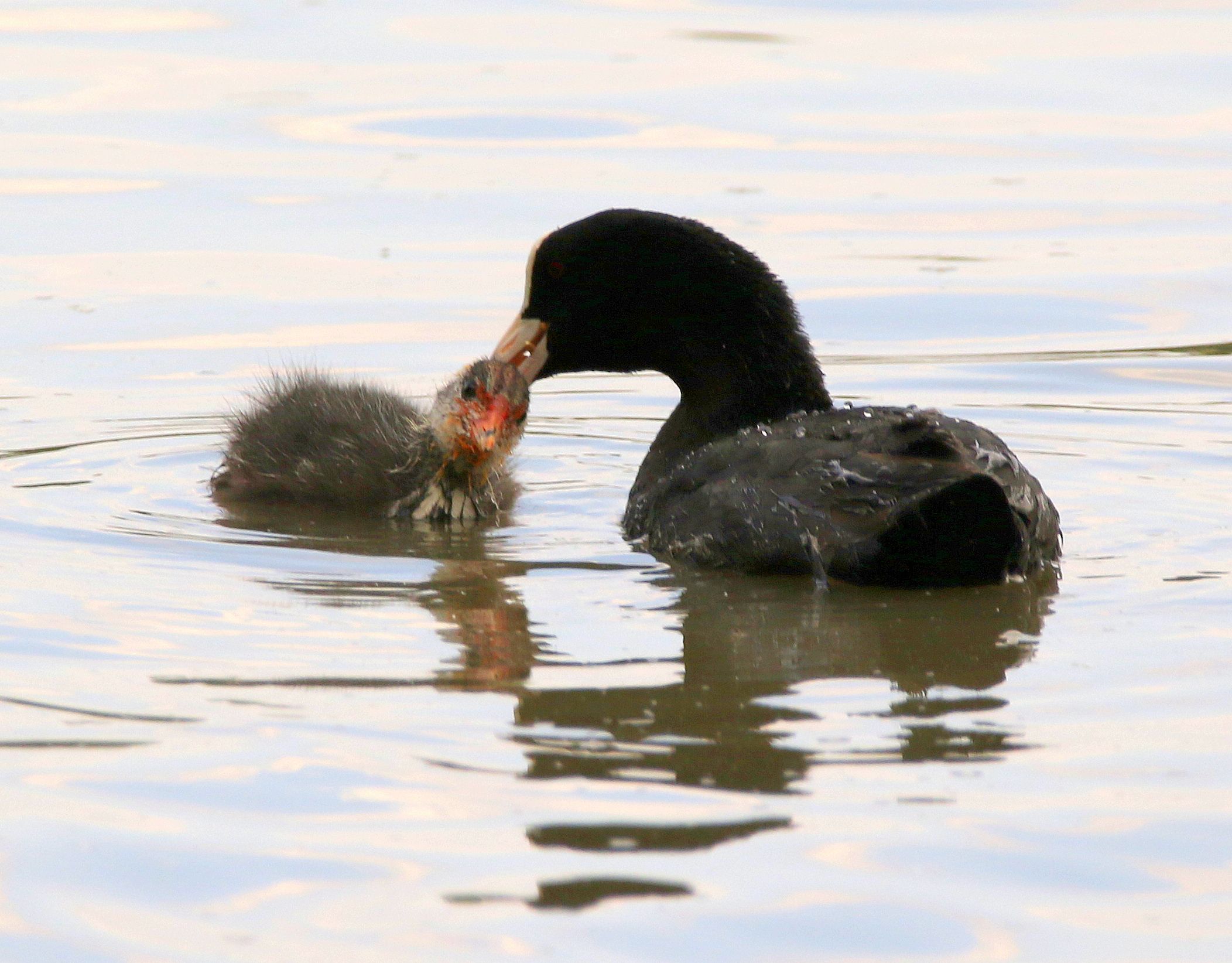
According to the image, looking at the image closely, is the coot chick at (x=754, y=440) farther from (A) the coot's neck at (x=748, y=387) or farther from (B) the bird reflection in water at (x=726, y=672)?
(B) the bird reflection in water at (x=726, y=672)

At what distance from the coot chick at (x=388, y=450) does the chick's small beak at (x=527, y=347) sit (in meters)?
0.11

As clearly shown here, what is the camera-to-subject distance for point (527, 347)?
27.6 feet

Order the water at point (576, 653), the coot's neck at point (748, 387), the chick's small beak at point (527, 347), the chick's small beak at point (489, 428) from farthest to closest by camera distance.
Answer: the chick's small beak at point (527, 347), the chick's small beak at point (489, 428), the coot's neck at point (748, 387), the water at point (576, 653)

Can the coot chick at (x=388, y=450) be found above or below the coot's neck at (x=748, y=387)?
below

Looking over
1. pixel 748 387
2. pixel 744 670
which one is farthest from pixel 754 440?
pixel 744 670

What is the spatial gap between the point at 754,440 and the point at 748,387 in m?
0.67

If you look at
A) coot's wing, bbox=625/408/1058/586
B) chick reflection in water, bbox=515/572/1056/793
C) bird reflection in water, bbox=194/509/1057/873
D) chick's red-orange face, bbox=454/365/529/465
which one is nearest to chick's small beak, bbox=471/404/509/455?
chick's red-orange face, bbox=454/365/529/465

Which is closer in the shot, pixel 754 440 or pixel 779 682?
pixel 779 682

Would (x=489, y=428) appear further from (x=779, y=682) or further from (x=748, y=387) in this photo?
(x=779, y=682)

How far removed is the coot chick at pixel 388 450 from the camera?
8219 mm

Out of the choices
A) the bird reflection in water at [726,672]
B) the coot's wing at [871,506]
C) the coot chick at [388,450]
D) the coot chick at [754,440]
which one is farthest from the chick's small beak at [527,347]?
the coot's wing at [871,506]

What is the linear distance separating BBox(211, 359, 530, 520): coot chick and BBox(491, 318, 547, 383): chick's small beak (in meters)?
0.11

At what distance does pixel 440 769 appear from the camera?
491 centimetres

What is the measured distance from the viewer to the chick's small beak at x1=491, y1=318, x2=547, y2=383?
331 inches
